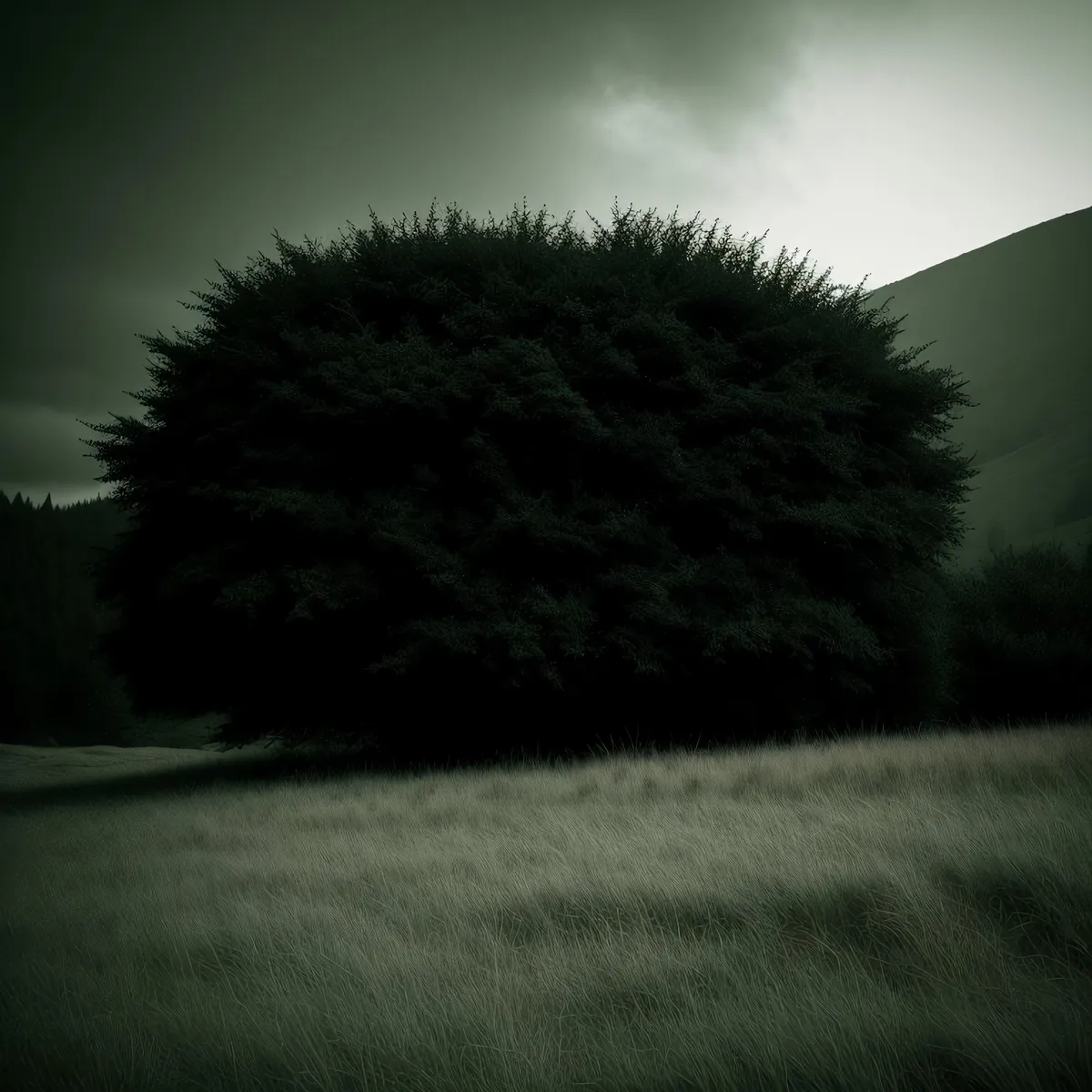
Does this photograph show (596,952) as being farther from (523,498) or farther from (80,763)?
(80,763)

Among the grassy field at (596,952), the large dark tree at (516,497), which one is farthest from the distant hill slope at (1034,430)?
the grassy field at (596,952)

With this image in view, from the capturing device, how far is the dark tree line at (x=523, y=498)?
1278cm

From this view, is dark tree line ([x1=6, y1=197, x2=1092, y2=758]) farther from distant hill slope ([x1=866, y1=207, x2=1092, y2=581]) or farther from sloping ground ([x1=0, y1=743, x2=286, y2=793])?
distant hill slope ([x1=866, y1=207, x2=1092, y2=581])

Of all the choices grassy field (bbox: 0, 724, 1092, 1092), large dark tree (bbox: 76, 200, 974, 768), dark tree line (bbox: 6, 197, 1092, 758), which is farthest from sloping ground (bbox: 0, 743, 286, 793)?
grassy field (bbox: 0, 724, 1092, 1092)

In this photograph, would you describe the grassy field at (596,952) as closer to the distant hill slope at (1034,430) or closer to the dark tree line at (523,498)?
the dark tree line at (523,498)

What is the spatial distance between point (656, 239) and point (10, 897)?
53.6 feet

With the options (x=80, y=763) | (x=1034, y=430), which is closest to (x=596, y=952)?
(x=80, y=763)

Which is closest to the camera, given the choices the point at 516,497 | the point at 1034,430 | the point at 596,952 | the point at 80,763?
the point at 596,952

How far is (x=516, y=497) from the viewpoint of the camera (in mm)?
12820

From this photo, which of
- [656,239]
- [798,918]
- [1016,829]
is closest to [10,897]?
[798,918]

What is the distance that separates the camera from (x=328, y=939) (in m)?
4.10

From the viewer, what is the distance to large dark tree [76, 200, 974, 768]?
41.9 ft

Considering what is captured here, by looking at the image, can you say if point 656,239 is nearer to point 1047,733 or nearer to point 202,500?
point 202,500

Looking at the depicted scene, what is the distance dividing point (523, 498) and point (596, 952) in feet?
31.6
